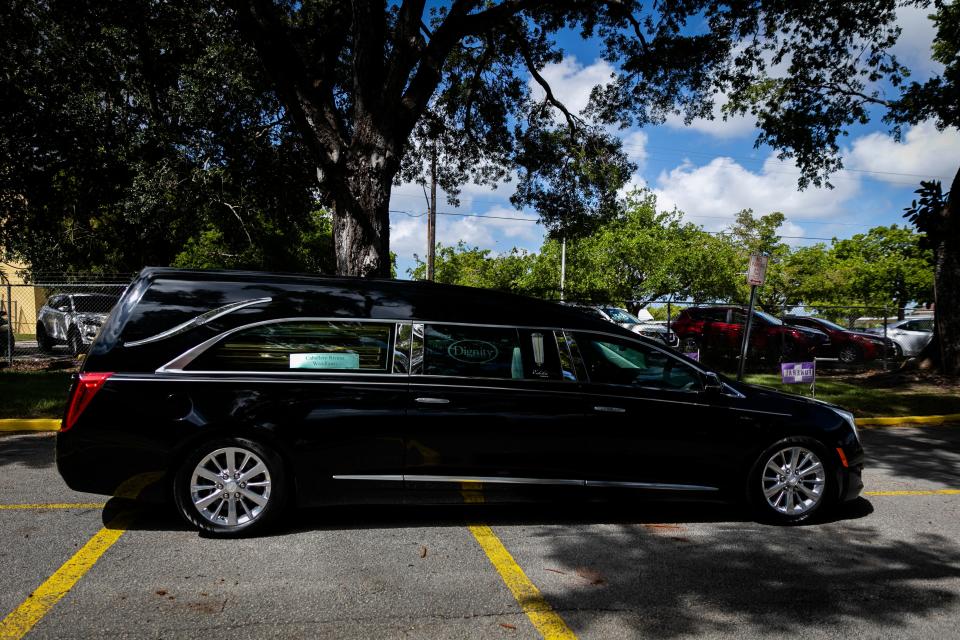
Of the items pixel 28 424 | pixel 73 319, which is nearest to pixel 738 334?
pixel 28 424

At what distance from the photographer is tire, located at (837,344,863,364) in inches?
698

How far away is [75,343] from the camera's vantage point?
15734 millimetres

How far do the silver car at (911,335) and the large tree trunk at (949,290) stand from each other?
6.39m

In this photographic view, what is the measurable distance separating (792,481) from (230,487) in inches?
165

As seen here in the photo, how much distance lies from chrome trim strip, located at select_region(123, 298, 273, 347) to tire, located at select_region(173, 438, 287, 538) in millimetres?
802

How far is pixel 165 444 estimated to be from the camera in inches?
163

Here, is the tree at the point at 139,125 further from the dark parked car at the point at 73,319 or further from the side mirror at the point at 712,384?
the side mirror at the point at 712,384

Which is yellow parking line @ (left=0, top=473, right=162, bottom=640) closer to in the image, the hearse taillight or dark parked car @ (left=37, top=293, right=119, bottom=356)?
the hearse taillight

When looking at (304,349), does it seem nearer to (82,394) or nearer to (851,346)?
(82,394)

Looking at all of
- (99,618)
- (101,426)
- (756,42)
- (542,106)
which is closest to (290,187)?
(542,106)

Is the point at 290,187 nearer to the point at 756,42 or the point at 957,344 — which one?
the point at 756,42

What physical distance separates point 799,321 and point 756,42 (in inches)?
373

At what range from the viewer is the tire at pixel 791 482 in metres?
4.77

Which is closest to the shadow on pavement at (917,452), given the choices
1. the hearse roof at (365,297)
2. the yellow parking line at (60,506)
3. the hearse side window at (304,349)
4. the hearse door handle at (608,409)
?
the hearse door handle at (608,409)
